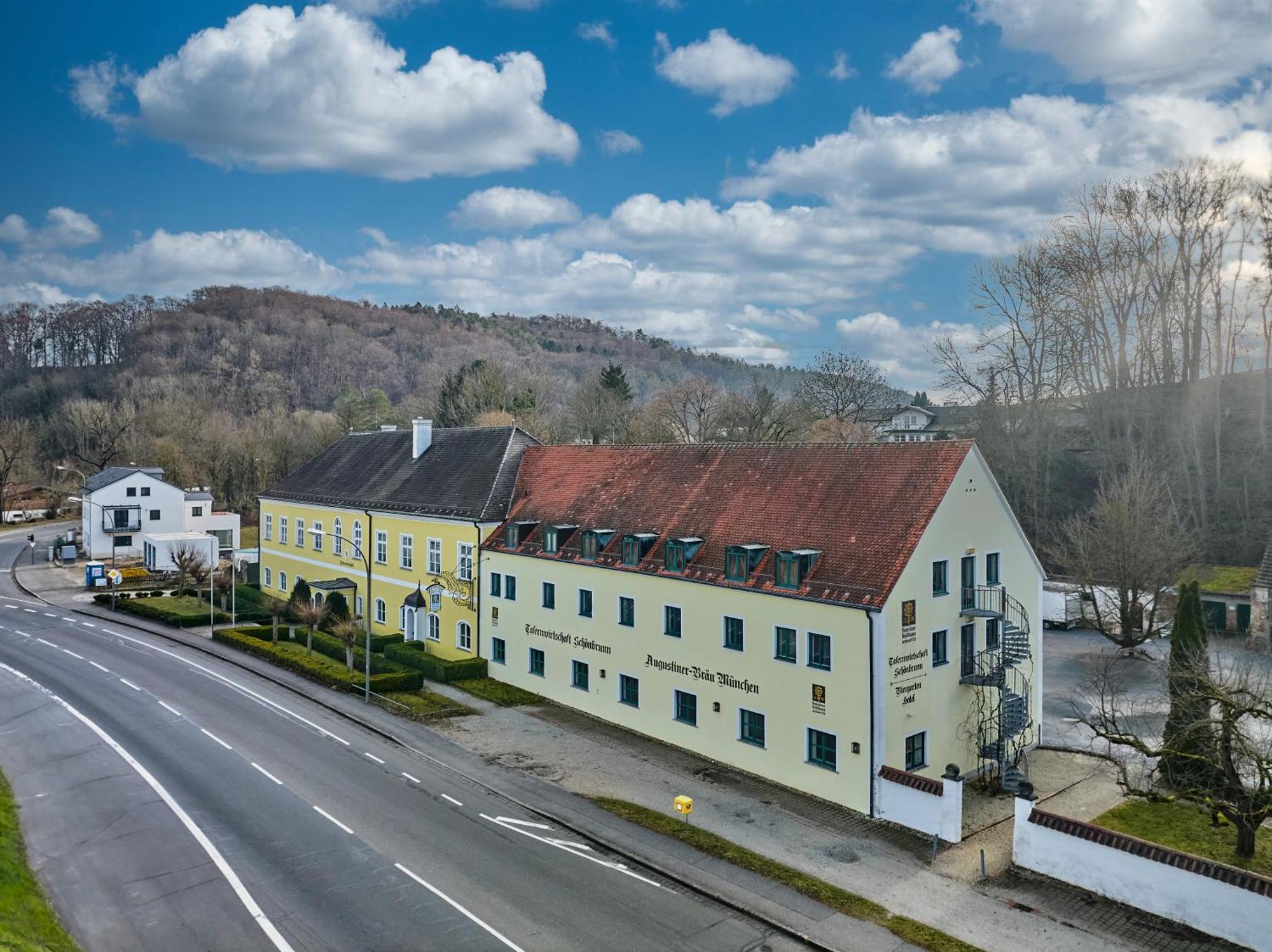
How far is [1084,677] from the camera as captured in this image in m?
36.6

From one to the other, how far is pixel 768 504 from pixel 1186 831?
45.4 ft

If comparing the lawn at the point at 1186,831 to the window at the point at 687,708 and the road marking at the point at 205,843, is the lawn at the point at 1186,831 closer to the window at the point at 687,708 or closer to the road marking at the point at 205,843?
the window at the point at 687,708

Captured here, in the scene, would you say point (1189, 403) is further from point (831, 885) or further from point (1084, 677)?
point (831, 885)

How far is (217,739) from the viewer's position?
2750cm

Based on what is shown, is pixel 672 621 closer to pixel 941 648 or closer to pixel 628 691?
pixel 628 691

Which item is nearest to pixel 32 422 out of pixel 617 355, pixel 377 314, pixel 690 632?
pixel 377 314

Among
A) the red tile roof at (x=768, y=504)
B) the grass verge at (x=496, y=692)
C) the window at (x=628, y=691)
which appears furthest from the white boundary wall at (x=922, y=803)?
the grass verge at (x=496, y=692)

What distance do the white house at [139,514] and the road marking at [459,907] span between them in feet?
179

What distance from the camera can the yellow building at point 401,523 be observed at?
37719 mm

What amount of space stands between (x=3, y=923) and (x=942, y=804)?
19.3 meters

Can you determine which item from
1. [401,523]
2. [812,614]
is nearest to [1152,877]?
[812,614]

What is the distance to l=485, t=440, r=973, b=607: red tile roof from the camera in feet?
79.9

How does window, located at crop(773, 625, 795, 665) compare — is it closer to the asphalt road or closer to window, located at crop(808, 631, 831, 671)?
window, located at crop(808, 631, 831, 671)

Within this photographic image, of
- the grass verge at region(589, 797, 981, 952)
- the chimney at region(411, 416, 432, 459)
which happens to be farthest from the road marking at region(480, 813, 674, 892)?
the chimney at region(411, 416, 432, 459)
